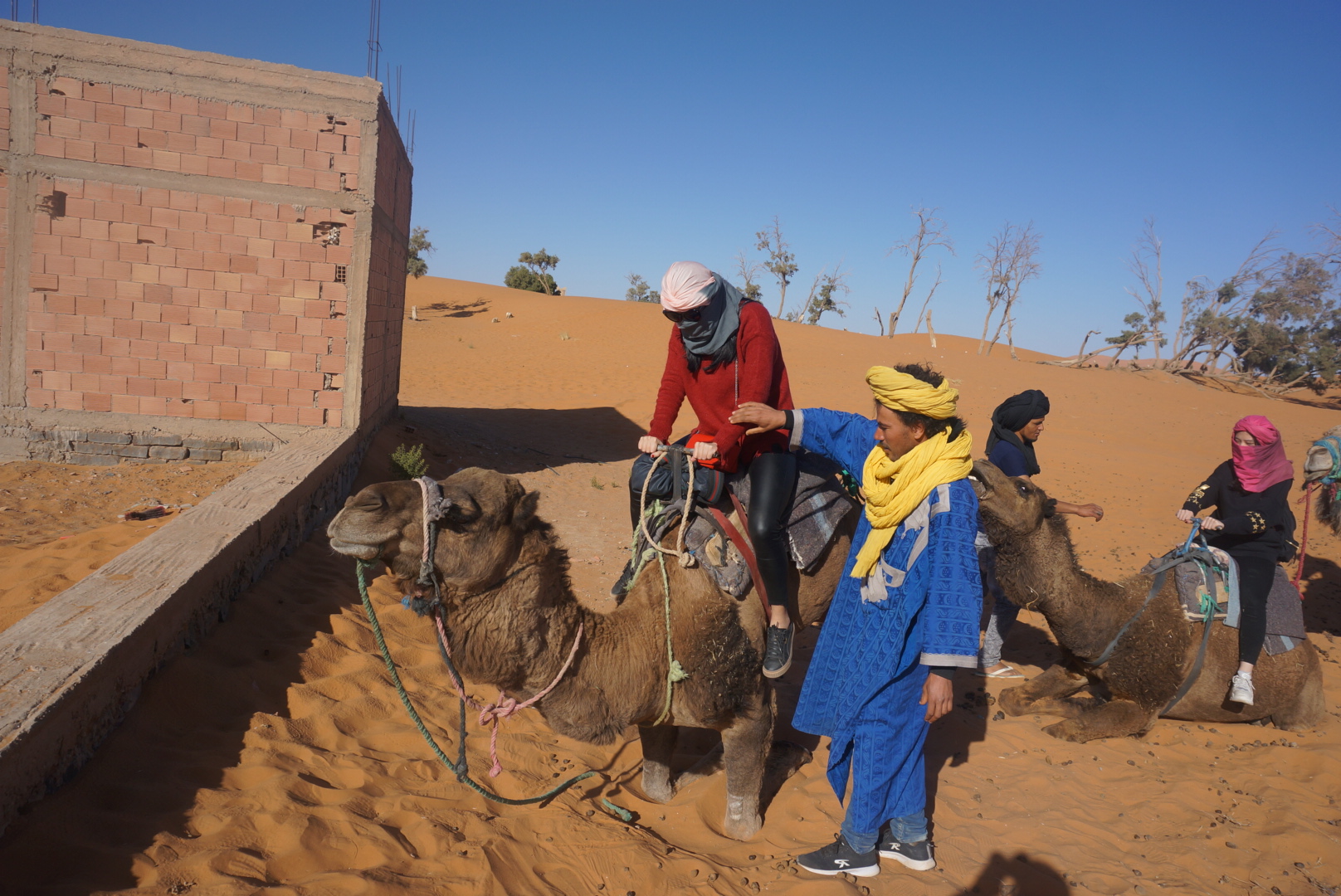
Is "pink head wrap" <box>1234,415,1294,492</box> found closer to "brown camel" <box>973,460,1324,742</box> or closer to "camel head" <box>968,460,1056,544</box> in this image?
"brown camel" <box>973,460,1324,742</box>

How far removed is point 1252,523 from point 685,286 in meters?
4.12

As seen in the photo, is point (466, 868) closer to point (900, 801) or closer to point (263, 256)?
point (900, 801)

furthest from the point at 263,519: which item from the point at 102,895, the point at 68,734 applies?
the point at 102,895

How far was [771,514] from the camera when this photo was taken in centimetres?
329

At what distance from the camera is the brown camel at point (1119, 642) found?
421cm

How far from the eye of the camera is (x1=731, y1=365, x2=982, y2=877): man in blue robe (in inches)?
113

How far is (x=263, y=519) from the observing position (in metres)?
4.66

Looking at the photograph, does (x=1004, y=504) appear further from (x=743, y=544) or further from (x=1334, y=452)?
(x=1334, y=452)

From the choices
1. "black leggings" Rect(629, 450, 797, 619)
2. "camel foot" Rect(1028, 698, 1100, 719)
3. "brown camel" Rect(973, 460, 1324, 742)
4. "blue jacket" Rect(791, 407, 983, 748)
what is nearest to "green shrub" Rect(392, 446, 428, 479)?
"black leggings" Rect(629, 450, 797, 619)

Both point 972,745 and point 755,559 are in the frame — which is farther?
point 972,745

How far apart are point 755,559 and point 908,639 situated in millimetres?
726

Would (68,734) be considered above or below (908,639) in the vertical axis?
below

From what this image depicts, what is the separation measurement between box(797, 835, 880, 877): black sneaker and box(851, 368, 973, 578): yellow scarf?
4.01ft

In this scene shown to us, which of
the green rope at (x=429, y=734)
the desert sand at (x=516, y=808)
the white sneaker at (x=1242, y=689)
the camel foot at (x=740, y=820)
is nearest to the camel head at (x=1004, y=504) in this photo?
the desert sand at (x=516, y=808)
